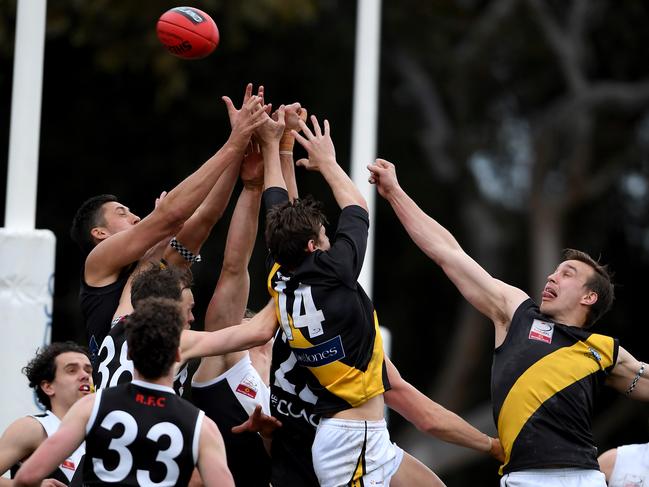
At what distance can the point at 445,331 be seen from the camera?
81.3ft

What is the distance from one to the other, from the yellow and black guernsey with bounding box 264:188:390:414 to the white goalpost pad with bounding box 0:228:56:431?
104 inches

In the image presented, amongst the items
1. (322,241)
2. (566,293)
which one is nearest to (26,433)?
(322,241)

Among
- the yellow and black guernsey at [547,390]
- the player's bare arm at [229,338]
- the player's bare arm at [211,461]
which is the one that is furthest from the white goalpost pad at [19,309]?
the yellow and black guernsey at [547,390]

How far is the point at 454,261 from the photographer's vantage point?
7246 mm

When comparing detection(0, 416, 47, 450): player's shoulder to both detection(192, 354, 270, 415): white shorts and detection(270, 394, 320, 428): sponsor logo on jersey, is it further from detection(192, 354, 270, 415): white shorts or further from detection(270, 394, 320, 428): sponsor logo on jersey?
detection(270, 394, 320, 428): sponsor logo on jersey

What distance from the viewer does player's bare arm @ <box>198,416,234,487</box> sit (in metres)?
5.63

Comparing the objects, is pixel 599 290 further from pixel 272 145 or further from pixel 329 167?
pixel 272 145

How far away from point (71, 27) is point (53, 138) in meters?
2.35

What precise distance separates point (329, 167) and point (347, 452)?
5.38ft

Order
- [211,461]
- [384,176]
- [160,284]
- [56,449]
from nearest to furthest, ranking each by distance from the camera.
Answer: [56,449] < [211,461] < [160,284] < [384,176]

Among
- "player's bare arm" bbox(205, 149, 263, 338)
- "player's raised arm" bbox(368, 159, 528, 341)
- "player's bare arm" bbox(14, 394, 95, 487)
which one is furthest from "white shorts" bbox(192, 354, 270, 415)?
"player's bare arm" bbox(14, 394, 95, 487)

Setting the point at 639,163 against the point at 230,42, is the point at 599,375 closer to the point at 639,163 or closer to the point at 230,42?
the point at 230,42

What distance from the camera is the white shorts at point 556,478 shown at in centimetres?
674

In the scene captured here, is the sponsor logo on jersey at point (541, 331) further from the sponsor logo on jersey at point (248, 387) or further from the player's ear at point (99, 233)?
the player's ear at point (99, 233)
